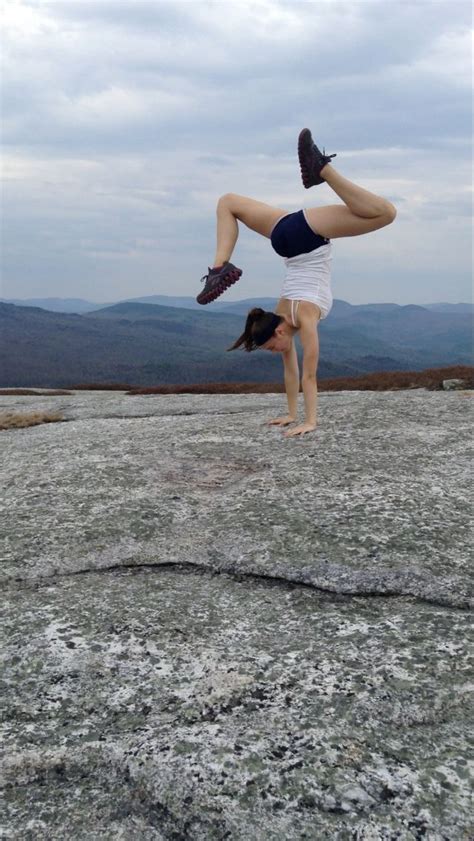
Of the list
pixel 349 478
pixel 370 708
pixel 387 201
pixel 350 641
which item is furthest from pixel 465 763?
pixel 387 201

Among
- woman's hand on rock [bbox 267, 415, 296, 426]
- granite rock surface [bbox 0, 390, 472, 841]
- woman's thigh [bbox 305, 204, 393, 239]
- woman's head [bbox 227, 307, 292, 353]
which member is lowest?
granite rock surface [bbox 0, 390, 472, 841]

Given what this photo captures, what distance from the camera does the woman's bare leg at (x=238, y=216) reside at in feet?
34.7

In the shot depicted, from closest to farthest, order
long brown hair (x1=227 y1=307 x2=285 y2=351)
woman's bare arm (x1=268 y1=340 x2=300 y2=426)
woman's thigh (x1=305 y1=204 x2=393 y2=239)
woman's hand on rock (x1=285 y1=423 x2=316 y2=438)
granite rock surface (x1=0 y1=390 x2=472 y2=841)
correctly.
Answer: granite rock surface (x1=0 y1=390 x2=472 y2=841)
woman's thigh (x1=305 y1=204 x2=393 y2=239)
long brown hair (x1=227 y1=307 x2=285 y2=351)
woman's hand on rock (x1=285 y1=423 x2=316 y2=438)
woman's bare arm (x1=268 y1=340 x2=300 y2=426)

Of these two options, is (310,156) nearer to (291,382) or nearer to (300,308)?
(300,308)

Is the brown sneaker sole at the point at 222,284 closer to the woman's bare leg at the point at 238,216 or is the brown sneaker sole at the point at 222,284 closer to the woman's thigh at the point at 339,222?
the woman's bare leg at the point at 238,216

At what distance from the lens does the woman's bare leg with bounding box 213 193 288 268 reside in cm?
1056

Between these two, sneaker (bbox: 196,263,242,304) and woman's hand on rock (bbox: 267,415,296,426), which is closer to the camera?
sneaker (bbox: 196,263,242,304)

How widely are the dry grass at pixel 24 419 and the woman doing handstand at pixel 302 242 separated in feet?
27.0

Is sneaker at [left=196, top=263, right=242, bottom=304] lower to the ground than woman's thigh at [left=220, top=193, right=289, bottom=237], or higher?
lower

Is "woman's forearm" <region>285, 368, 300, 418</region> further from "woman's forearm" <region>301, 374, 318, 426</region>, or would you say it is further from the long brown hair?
the long brown hair

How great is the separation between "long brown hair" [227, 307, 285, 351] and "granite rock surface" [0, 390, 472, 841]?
2006 mm

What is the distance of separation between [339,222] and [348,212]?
20cm

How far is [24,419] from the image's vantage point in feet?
56.6

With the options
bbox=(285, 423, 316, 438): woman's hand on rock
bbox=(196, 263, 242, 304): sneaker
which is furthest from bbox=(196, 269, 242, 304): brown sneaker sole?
bbox=(285, 423, 316, 438): woman's hand on rock
